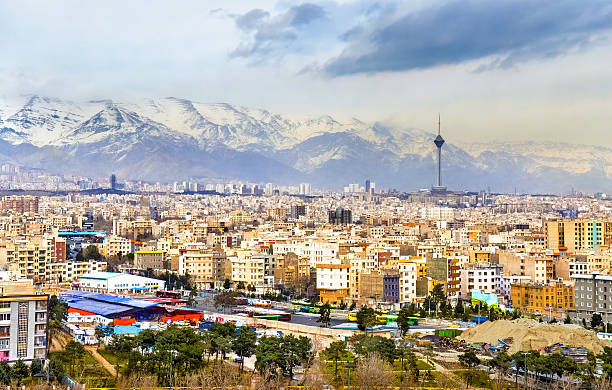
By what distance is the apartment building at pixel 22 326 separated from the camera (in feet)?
57.4

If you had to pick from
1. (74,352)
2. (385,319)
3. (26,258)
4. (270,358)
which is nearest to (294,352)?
(270,358)

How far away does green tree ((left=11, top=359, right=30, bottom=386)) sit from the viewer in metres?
16.1

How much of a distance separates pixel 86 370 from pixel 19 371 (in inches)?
66.8

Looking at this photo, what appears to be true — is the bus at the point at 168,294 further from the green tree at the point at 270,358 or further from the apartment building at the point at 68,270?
the green tree at the point at 270,358

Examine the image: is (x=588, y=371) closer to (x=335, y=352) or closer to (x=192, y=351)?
(x=335, y=352)

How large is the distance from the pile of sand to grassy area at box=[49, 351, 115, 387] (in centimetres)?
799

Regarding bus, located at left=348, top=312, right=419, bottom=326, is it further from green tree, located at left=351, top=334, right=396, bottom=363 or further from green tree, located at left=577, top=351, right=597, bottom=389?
green tree, located at left=577, top=351, right=597, bottom=389

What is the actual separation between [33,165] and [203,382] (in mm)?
173784

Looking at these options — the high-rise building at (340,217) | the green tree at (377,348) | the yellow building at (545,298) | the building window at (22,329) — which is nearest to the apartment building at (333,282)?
the yellow building at (545,298)

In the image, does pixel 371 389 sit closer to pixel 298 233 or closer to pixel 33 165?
pixel 298 233

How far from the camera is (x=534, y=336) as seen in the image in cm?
2027

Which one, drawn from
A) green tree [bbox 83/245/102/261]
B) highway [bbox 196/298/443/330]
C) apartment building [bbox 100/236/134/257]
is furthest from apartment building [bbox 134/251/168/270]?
highway [bbox 196/298/443/330]

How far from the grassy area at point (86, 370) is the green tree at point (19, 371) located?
0.86 meters

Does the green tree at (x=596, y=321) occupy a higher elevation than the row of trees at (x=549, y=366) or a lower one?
higher
